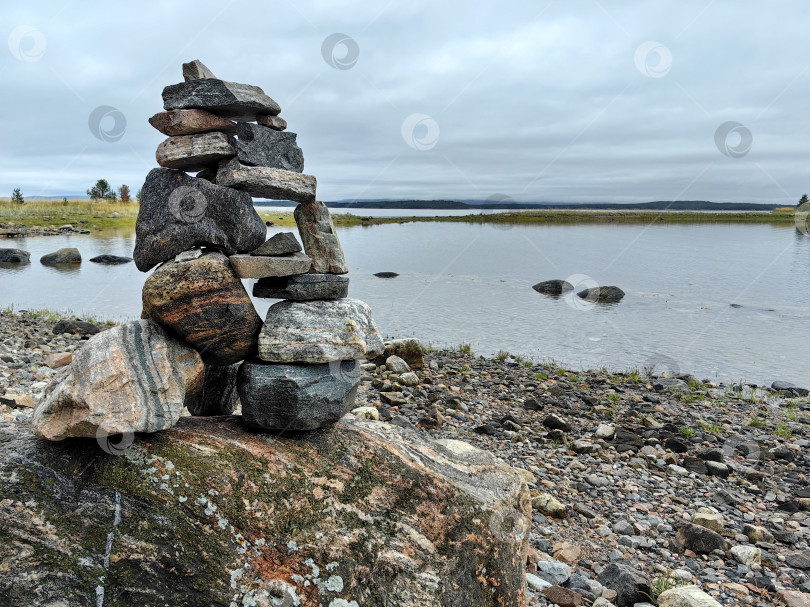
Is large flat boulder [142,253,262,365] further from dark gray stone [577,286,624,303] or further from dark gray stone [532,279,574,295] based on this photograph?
dark gray stone [532,279,574,295]

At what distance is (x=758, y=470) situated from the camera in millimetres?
11344

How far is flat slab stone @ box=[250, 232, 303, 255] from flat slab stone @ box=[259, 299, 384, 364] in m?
0.64

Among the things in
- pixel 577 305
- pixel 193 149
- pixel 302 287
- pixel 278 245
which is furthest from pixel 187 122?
pixel 577 305

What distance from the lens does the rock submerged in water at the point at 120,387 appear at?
5312 millimetres

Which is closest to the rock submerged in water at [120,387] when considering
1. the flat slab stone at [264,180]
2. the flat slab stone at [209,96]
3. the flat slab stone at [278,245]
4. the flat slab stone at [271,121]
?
the flat slab stone at [278,245]

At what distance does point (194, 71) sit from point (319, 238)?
2403 mm

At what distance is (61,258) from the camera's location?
45.7 m

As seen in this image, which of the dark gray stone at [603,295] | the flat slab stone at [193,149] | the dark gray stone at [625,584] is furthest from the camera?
the dark gray stone at [603,295]

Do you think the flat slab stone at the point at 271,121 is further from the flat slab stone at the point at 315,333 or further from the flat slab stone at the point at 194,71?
the flat slab stone at the point at 315,333

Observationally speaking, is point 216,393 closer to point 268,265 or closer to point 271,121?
point 268,265

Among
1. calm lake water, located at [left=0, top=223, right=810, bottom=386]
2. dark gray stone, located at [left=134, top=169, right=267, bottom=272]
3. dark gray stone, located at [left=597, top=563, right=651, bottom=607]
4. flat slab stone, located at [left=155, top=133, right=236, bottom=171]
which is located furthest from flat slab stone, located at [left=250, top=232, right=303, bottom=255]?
calm lake water, located at [left=0, top=223, right=810, bottom=386]

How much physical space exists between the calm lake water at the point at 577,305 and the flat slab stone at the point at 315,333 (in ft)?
48.2

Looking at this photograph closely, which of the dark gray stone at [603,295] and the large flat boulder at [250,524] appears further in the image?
the dark gray stone at [603,295]

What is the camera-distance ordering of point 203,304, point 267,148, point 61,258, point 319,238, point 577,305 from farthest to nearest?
point 61,258
point 577,305
point 319,238
point 267,148
point 203,304
